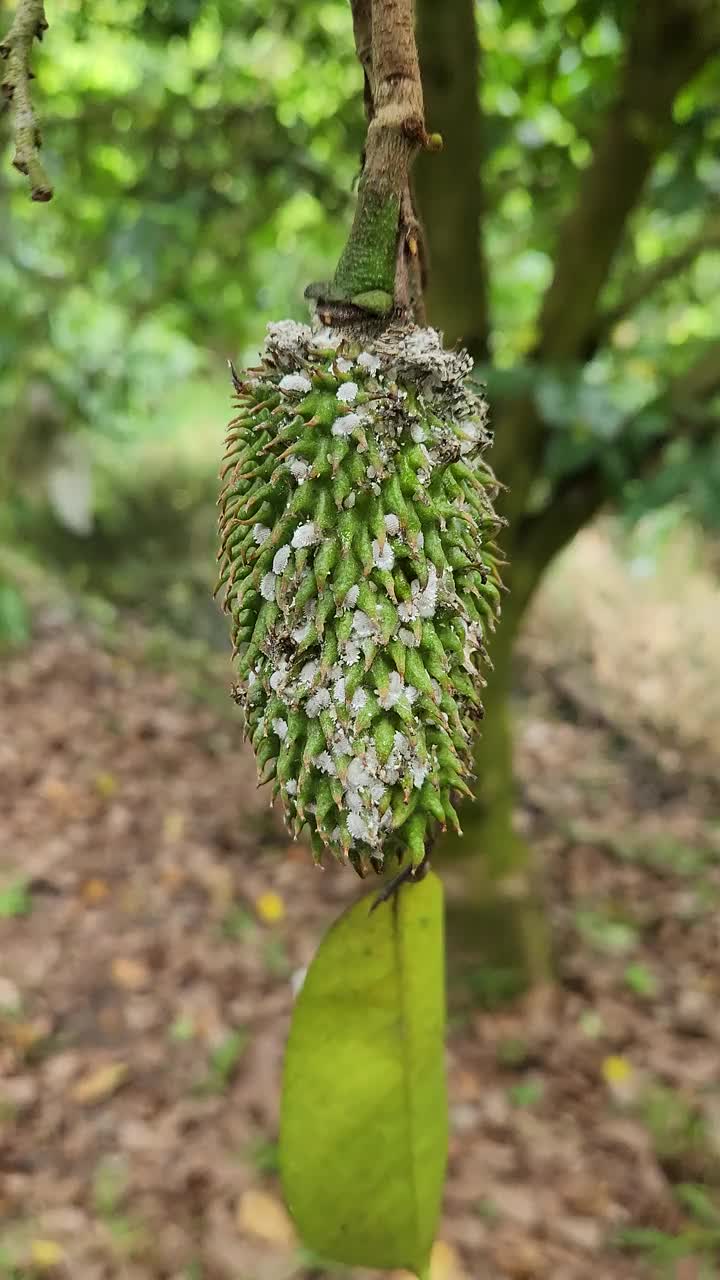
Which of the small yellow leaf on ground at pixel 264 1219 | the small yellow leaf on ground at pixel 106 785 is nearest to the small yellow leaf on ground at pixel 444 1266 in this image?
the small yellow leaf on ground at pixel 264 1219

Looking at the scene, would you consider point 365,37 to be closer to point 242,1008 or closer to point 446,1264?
point 446,1264

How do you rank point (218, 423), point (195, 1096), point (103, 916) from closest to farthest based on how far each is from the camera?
1. point (195, 1096)
2. point (103, 916)
3. point (218, 423)

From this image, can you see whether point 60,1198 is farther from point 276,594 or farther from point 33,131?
point 33,131

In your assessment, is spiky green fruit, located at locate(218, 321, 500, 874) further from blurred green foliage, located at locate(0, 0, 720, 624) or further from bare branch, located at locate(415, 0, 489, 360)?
bare branch, located at locate(415, 0, 489, 360)

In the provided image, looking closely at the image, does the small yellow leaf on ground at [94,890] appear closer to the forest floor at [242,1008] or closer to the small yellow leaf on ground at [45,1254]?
the forest floor at [242,1008]

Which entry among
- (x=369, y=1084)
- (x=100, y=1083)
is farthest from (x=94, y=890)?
(x=369, y=1084)

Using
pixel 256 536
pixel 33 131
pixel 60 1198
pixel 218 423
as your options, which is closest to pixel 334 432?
pixel 256 536
